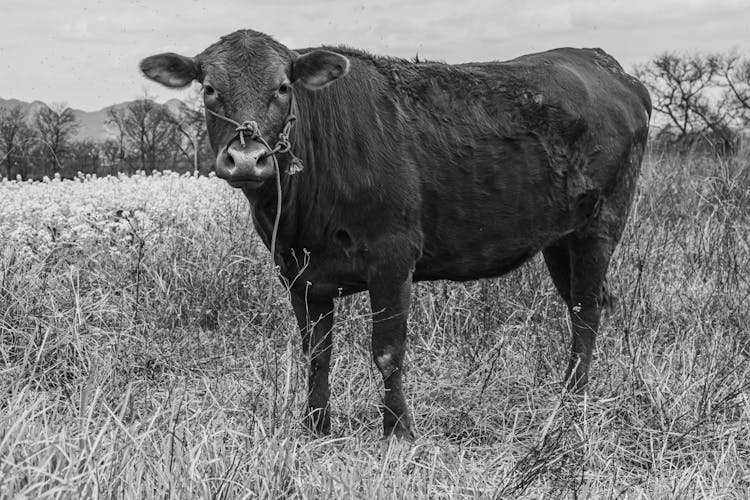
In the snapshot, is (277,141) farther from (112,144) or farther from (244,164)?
(112,144)

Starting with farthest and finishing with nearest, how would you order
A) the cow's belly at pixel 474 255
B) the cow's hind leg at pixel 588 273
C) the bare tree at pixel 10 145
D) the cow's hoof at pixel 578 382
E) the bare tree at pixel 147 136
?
the bare tree at pixel 147 136 < the bare tree at pixel 10 145 < the cow's hind leg at pixel 588 273 < the cow's hoof at pixel 578 382 < the cow's belly at pixel 474 255

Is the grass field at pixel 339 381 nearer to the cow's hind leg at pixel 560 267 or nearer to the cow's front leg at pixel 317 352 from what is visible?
the cow's front leg at pixel 317 352

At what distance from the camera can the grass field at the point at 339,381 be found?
11.4 ft

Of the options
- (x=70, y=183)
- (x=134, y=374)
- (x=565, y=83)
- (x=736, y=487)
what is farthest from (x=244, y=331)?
(x=70, y=183)

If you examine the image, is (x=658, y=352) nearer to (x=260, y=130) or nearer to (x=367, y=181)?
(x=367, y=181)

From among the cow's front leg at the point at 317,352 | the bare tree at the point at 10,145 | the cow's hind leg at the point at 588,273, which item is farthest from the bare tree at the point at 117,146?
the cow's front leg at the point at 317,352

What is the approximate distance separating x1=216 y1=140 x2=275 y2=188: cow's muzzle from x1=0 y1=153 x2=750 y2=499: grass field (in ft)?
2.42

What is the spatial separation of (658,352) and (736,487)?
1646 millimetres

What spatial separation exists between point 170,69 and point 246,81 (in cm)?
47

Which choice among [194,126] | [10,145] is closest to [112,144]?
[10,145]

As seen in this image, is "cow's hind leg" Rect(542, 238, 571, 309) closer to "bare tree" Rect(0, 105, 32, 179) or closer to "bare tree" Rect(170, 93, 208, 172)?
"bare tree" Rect(170, 93, 208, 172)

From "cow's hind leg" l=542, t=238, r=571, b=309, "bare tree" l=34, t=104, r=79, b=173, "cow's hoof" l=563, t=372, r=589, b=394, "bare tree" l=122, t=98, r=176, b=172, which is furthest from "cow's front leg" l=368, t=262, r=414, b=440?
"bare tree" l=34, t=104, r=79, b=173

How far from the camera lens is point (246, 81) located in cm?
401

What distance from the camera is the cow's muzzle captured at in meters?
3.78
